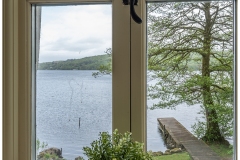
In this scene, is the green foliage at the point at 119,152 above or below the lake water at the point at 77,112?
below

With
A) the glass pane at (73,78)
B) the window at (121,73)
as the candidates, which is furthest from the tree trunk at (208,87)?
the glass pane at (73,78)

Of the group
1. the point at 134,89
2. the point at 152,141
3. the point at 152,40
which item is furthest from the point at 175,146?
the point at 152,40

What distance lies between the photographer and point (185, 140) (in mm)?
1041

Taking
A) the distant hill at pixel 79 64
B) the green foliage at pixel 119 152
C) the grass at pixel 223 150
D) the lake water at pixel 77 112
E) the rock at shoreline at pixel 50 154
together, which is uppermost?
the distant hill at pixel 79 64

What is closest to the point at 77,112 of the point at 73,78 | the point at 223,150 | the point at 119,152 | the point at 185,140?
the point at 73,78

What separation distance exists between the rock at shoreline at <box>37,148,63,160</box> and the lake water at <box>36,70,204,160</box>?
0.06ft

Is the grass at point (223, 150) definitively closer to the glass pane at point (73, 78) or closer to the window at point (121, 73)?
the window at point (121, 73)

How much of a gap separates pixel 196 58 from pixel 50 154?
2.22 feet

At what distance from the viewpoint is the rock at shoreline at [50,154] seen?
3.56 feet

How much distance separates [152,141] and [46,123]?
42 cm

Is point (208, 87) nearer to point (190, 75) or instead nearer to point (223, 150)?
point (190, 75)

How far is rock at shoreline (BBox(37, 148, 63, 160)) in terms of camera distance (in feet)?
3.56

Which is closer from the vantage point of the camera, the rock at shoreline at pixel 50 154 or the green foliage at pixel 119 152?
the green foliage at pixel 119 152

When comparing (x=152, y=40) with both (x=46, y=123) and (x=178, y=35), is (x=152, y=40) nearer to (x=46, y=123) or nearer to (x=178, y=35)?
(x=178, y=35)
